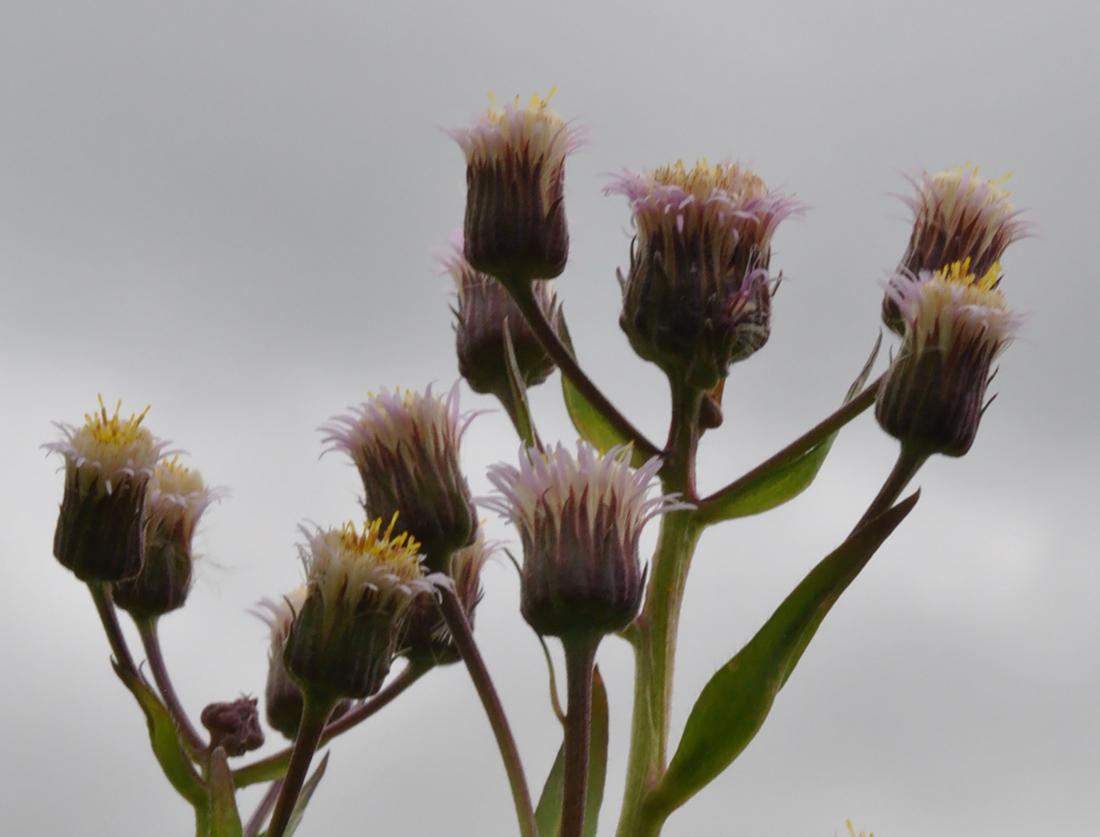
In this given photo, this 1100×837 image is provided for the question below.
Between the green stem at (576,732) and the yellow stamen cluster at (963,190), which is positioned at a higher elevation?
the yellow stamen cluster at (963,190)

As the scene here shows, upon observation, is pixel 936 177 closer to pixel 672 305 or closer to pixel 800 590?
pixel 672 305

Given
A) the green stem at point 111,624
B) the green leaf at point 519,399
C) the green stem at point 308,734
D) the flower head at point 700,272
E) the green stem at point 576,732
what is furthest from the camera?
the green leaf at point 519,399

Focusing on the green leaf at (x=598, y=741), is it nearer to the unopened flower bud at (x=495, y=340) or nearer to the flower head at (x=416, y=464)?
the flower head at (x=416, y=464)

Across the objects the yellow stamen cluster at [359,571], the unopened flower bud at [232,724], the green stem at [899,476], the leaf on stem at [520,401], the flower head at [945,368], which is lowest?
the unopened flower bud at [232,724]

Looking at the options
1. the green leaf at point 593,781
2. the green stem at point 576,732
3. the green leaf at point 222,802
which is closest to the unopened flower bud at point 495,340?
the green leaf at point 593,781

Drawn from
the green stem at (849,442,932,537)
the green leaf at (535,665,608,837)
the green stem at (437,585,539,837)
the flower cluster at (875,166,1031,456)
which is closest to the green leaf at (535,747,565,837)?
the green leaf at (535,665,608,837)

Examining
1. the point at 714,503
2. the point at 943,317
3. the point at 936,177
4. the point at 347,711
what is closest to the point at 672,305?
the point at 714,503

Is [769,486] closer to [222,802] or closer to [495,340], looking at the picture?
[495,340]
